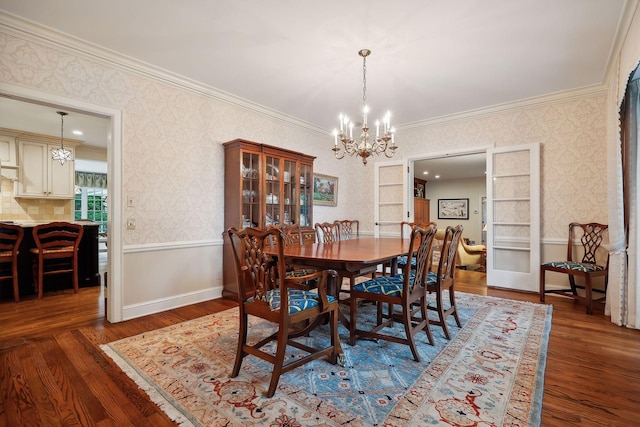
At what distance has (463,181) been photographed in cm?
1025

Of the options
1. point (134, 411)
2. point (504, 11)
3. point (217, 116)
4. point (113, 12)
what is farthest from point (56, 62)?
point (504, 11)

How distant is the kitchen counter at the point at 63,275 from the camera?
3.89m

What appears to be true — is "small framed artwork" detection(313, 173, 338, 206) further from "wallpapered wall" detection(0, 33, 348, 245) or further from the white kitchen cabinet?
the white kitchen cabinet

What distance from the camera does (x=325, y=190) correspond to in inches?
213

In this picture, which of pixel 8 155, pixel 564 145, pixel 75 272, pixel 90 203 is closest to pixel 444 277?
pixel 564 145

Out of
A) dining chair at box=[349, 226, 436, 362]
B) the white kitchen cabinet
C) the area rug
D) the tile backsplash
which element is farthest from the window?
dining chair at box=[349, 226, 436, 362]

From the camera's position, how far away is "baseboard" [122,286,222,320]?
9.86ft

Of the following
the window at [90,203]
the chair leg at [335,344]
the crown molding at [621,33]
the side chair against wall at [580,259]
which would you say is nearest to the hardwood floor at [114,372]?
the side chair against wall at [580,259]

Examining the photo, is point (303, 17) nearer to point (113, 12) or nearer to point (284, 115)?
point (113, 12)

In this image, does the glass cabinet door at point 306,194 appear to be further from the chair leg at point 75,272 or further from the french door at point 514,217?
the chair leg at point 75,272

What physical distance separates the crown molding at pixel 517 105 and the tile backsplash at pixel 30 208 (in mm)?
6644

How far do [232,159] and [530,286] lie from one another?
417cm

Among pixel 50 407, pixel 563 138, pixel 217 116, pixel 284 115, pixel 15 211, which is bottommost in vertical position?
pixel 50 407

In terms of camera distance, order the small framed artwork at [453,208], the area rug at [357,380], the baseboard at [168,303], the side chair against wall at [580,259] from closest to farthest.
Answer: the area rug at [357,380] → the baseboard at [168,303] → the side chair against wall at [580,259] → the small framed artwork at [453,208]
